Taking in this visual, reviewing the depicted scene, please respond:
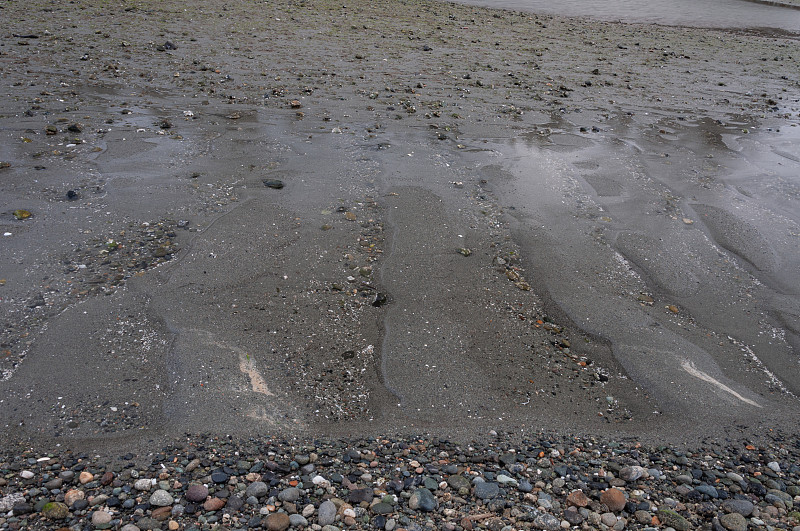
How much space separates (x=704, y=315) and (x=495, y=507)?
2.91 meters

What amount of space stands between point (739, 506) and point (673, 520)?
1.24 ft

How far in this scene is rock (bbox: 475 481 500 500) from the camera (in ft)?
9.01

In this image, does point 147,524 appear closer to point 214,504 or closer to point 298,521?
point 214,504

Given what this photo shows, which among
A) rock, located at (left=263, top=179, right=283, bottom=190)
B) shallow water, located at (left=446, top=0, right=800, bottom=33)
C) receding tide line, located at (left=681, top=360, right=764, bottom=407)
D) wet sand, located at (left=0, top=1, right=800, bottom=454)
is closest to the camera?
wet sand, located at (left=0, top=1, right=800, bottom=454)

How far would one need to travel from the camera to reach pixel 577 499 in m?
2.76

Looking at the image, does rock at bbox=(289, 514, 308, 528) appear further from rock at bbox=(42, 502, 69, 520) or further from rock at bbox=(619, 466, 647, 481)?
rock at bbox=(619, 466, 647, 481)

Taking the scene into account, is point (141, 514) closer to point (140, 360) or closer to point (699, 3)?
point (140, 360)

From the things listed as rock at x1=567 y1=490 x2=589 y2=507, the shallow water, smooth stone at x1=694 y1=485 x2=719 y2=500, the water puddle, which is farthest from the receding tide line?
the shallow water

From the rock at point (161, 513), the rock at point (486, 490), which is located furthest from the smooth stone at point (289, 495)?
the rock at point (486, 490)

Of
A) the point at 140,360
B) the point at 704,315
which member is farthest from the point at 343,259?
the point at 704,315

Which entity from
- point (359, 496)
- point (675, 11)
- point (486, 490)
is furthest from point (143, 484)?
point (675, 11)

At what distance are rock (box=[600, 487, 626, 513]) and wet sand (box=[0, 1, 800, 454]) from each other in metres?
0.61

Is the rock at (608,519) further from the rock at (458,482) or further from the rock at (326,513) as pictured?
the rock at (326,513)

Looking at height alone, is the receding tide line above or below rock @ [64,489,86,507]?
above
